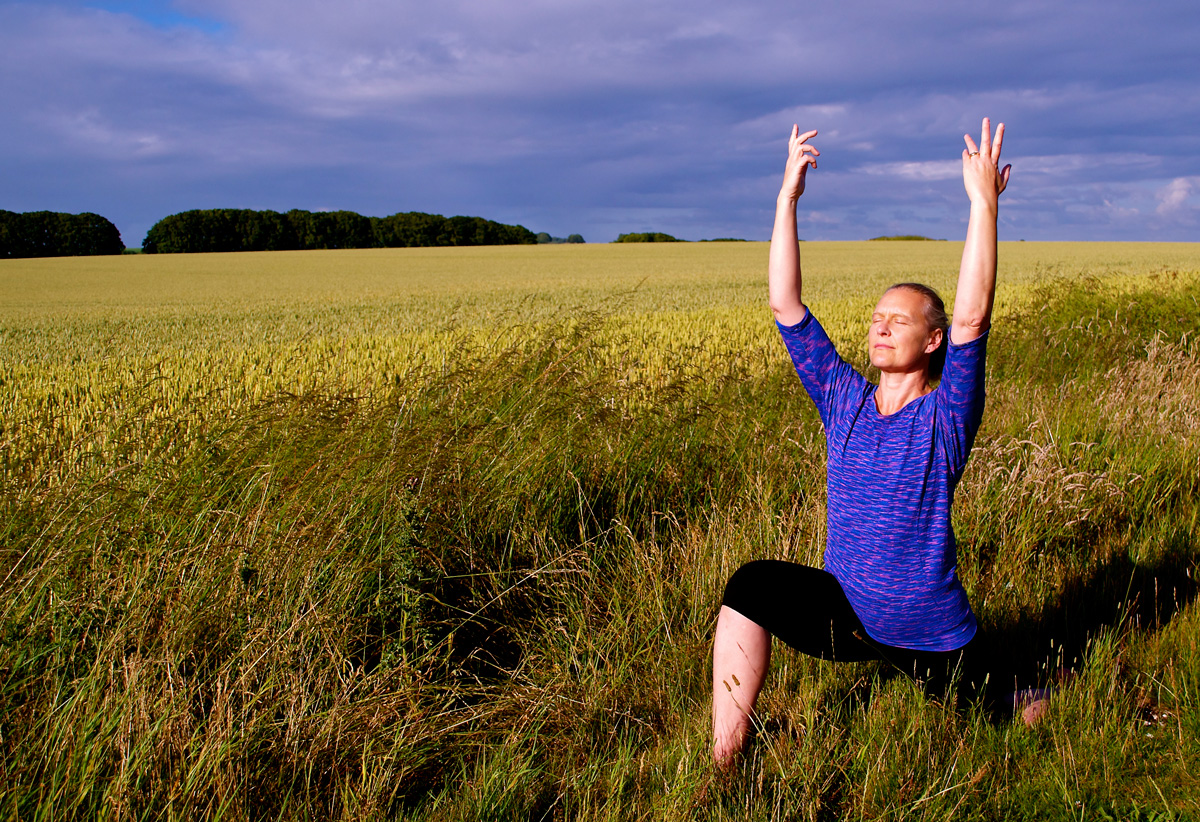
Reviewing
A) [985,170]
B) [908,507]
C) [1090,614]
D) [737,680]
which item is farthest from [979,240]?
[1090,614]

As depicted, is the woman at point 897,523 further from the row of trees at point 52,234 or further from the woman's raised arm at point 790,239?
the row of trees at point 52,234

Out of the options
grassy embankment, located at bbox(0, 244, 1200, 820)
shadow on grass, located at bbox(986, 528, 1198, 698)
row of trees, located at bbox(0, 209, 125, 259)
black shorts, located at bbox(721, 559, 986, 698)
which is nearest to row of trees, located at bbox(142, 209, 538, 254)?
row of trees, located at bbox(0, 209, 125, 259)

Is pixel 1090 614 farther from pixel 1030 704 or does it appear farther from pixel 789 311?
pixel 789 311

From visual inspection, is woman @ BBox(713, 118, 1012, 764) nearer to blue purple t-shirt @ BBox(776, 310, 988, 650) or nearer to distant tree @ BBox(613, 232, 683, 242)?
blue purple t-shirt @ BBox(776, 310, 988, 650)

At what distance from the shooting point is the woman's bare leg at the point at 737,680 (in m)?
2.08

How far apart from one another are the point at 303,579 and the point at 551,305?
15.6 meters

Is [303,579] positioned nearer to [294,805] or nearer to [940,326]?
[294,805]

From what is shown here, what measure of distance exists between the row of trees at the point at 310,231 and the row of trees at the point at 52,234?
4.35 meters

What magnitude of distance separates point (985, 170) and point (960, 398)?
24.2 inches

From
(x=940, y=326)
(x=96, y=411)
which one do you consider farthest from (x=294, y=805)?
(x=96, y=411)

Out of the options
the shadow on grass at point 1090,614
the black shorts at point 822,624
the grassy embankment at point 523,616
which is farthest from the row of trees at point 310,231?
the black shorts at point 822,624

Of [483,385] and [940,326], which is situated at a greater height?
[940,326]

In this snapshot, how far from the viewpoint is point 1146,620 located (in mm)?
3004

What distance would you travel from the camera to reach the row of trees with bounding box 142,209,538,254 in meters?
71.3
